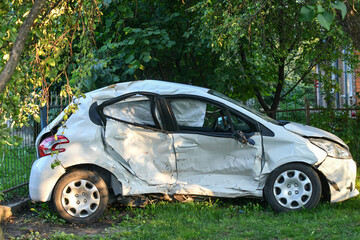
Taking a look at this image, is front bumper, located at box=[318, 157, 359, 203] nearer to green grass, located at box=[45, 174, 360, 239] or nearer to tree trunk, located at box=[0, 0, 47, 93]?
green grass, located at box=[45, 174, 360, 239]

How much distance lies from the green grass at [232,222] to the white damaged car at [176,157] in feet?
→ 0.85

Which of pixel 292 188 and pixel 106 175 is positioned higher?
pixel 106 175

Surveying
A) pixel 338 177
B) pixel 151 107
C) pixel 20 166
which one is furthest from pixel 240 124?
pixel 20 166

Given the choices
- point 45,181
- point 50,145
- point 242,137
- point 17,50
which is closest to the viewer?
point 17,50

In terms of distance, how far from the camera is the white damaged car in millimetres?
6637

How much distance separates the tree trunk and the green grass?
260 centimetres

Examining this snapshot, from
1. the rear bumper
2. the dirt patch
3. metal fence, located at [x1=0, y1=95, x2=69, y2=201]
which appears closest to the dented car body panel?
the rear bumper

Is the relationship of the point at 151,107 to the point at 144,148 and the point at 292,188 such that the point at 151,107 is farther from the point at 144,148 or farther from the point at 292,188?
the point at 292,188

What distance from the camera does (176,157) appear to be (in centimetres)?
687

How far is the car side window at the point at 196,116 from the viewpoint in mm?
7078

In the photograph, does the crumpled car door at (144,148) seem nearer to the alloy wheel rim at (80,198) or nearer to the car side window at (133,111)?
the car side window at (133,111)

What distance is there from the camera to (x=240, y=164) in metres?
6.86

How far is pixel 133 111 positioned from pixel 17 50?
3171mm

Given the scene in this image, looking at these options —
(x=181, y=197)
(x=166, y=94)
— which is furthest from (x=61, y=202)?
(x=166, y=94)
